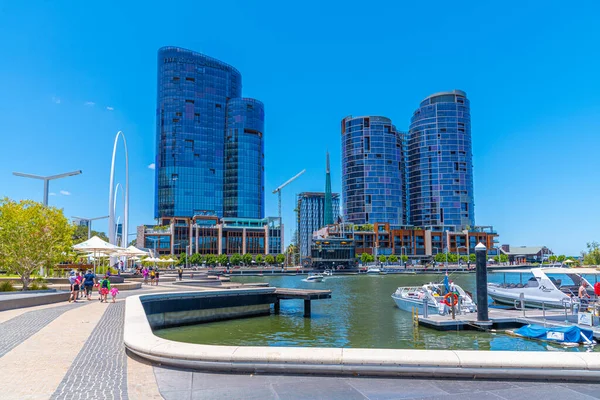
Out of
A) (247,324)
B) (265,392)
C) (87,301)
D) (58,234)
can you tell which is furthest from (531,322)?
(58,234)

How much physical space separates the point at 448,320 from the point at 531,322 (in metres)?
5.07

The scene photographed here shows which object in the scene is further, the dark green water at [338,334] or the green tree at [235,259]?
the green tree at [235,259]

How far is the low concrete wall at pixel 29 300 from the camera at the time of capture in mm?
22781

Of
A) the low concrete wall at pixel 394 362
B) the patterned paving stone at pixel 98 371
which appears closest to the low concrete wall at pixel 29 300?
the patterned paving stone at pixel 98 371

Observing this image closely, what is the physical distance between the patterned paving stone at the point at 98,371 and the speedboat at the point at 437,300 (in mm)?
23630

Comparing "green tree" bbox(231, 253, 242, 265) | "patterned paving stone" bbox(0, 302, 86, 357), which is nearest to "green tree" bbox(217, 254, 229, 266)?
"green tree" bbox(231, 253, 242, 265)

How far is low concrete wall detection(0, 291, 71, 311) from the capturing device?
2278 cm

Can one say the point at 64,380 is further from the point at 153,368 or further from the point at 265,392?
the point at 265,392

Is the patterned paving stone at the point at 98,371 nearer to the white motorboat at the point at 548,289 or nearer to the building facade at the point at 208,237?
the white motorboat at the point at 548,289

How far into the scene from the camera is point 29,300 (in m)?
24.4

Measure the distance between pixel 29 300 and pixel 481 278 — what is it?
2583cm

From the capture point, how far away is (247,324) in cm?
3244

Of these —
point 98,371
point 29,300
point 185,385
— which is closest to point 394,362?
point 185,385

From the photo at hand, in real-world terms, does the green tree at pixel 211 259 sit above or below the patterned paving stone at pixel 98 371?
below
